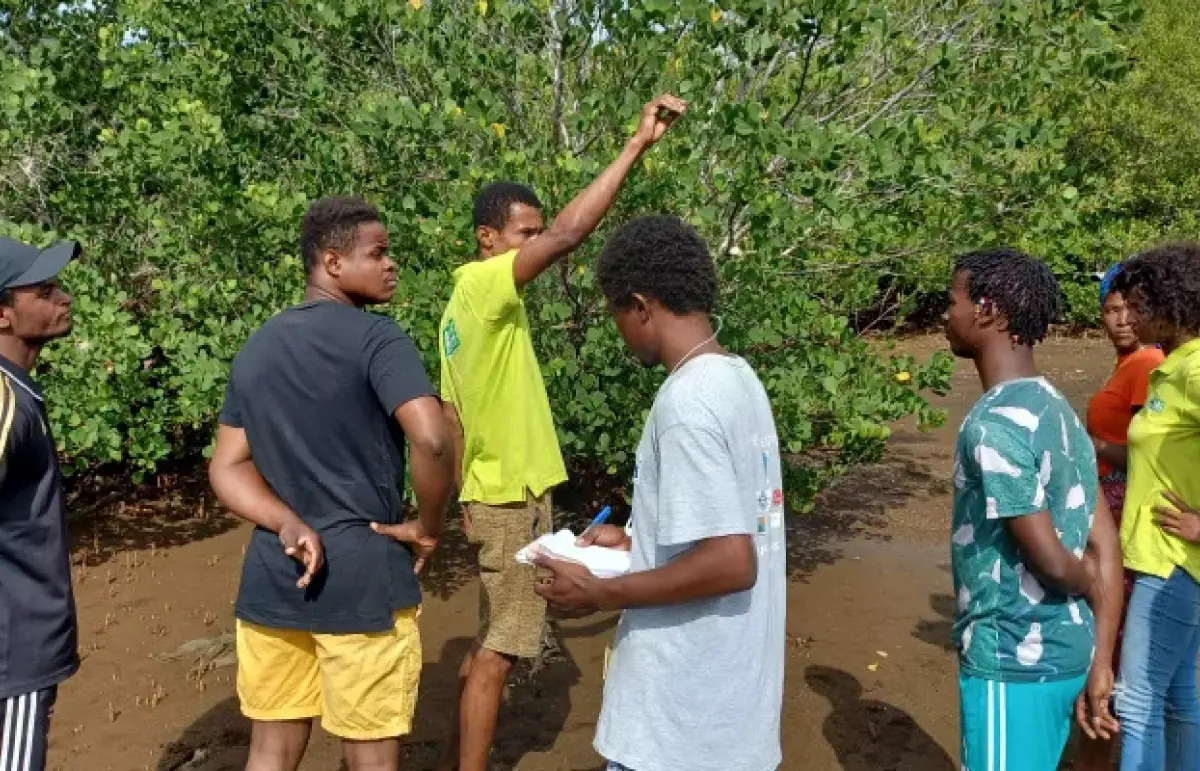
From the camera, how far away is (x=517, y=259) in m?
3.37

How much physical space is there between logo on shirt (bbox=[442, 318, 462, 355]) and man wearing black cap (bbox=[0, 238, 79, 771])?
4.26 feet

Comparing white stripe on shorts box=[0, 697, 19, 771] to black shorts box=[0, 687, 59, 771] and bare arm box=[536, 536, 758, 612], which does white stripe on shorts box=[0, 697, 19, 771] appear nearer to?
black shorts box=[0, 687, 59, 771]

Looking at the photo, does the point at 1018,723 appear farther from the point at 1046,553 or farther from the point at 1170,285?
the point at 1170,285

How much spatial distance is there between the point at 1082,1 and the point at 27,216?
642cm

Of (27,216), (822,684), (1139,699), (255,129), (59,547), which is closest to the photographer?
(59,547)

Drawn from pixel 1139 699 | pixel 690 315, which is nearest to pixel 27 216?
pixel 690 315

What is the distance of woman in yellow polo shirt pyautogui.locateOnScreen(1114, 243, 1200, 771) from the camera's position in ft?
10.3

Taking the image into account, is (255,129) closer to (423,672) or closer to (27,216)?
(27,216)

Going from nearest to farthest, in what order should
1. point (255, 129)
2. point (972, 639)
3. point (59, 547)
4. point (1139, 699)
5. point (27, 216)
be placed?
point (972, 639) → point (59, 547) → point (1139, 699) → point (255, 129) → point (27, 216)

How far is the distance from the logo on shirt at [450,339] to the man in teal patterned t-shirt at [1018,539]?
170 centimetres

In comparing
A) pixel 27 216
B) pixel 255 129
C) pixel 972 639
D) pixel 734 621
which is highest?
pixel 255 129

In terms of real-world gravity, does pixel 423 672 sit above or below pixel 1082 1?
below

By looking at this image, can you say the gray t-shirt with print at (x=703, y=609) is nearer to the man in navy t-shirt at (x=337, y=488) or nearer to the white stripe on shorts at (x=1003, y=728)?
the white stripe on shorts at (x=1003, y=728)

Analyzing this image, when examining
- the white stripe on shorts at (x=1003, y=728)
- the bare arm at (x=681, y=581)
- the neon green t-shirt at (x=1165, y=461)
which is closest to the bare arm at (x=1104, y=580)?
the white stripe on shorts at (x=1003, y=728)
